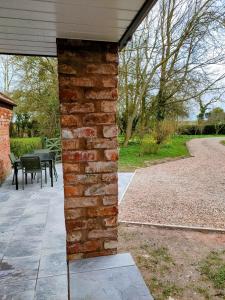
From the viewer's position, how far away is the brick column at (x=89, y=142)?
219 centimetres

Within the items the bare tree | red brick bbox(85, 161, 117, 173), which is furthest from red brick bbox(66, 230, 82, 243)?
the bare tree

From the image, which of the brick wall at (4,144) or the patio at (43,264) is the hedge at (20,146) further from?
the patio at (43,264)

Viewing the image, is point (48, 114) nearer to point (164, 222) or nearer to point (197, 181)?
point (197, 181)

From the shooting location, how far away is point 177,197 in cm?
594

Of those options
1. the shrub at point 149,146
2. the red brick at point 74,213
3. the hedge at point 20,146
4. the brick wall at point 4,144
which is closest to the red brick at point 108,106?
the red brick at point 74,213

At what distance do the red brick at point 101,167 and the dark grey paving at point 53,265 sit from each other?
0.98 meters

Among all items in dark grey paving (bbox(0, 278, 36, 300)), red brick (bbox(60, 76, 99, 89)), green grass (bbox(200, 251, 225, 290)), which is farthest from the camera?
green grass (bbox(200, 251, 225, 290))

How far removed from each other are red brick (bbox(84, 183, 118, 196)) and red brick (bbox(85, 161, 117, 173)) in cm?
13

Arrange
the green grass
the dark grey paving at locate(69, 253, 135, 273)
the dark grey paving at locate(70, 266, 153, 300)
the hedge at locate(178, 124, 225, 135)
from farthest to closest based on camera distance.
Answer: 1. the hedge at locate(178, 124, 225, 135)
2. the green grass
3. the dark grey paving at locate(69, 253, 135, 273)
4. the dark grey paving at locate(70, 266, 153, 300)

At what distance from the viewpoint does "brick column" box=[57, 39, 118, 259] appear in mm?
2189

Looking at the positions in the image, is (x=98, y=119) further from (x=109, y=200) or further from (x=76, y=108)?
(x=109, y=200)

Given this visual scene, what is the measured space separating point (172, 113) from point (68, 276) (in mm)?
14076

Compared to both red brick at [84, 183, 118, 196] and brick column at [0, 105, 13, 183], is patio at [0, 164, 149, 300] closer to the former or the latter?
red brick at [84, 183, 118, 196]

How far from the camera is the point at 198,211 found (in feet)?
16.3
